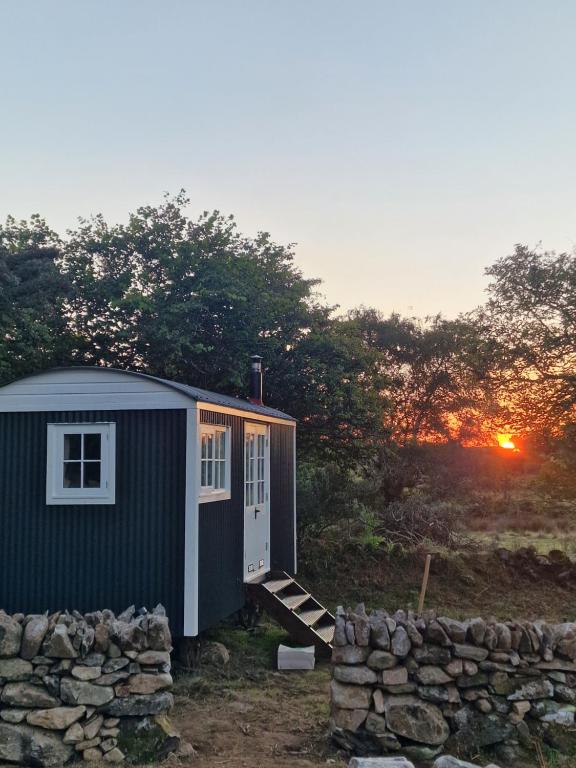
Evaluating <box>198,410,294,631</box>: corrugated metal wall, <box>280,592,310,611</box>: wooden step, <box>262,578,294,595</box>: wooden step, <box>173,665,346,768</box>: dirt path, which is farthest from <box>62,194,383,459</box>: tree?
<box>173,665,346,768</box>: dirt path

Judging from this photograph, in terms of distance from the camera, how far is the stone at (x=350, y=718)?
18.2 feet

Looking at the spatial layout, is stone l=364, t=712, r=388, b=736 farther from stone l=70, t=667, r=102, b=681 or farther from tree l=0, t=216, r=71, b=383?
tree l=0, t=216, r=71, b=383

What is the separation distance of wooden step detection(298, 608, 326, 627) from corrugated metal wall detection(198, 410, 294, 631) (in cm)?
89

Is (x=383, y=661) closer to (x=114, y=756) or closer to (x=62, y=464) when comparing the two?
(x=114, y=756)

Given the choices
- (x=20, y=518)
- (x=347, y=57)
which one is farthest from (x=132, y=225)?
(x=20, y=518)

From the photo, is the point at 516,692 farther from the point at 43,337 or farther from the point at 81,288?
the point at 81,288

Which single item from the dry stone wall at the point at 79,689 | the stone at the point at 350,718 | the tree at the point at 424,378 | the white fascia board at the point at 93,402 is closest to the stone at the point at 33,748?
the dry stone wall at the point at 79,689

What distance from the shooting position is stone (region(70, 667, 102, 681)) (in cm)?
543

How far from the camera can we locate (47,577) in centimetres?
795

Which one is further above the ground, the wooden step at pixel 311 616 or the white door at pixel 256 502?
the white door at pixel 256 502

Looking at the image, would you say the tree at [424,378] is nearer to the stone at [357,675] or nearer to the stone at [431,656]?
the stone at [431,656]

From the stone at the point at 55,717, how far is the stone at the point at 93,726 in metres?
0.10

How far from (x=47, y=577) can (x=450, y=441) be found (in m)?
17.6

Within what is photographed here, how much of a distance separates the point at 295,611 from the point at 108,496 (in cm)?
355
